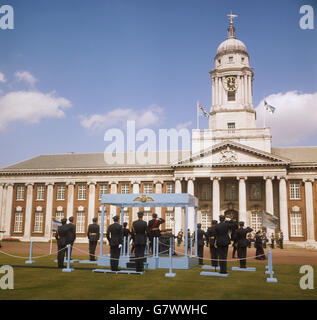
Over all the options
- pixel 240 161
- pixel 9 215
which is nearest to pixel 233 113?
pixel 240 161

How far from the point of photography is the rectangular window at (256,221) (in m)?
43.4

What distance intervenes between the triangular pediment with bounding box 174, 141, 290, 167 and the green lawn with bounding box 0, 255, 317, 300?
2882 centimetres

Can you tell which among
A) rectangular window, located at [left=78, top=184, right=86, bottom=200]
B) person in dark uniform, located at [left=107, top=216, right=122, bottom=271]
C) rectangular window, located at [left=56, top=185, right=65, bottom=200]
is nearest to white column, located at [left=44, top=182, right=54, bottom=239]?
rectangular window, located at [left=56, top=185, right=65, bottom=200]

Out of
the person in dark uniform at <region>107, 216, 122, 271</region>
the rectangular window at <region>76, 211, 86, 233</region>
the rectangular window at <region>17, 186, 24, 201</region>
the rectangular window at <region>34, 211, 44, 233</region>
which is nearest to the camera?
the person in dark uniform at <region>107, 216, 122, 271</region>

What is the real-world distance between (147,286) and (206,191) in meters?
35.3

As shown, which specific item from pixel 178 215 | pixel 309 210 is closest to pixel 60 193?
pixel 178 215

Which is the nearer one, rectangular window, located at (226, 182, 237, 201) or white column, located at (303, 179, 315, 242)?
white column, located at (303, 179, 315, 242)

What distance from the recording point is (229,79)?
50.9m

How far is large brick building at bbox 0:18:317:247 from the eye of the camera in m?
42.6

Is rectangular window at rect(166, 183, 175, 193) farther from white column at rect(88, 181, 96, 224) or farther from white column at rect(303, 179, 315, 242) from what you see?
white column at rect(303, 179, 315, 242)

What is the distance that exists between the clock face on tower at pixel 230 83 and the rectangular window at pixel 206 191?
1400 centimetres

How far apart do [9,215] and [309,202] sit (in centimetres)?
3765
